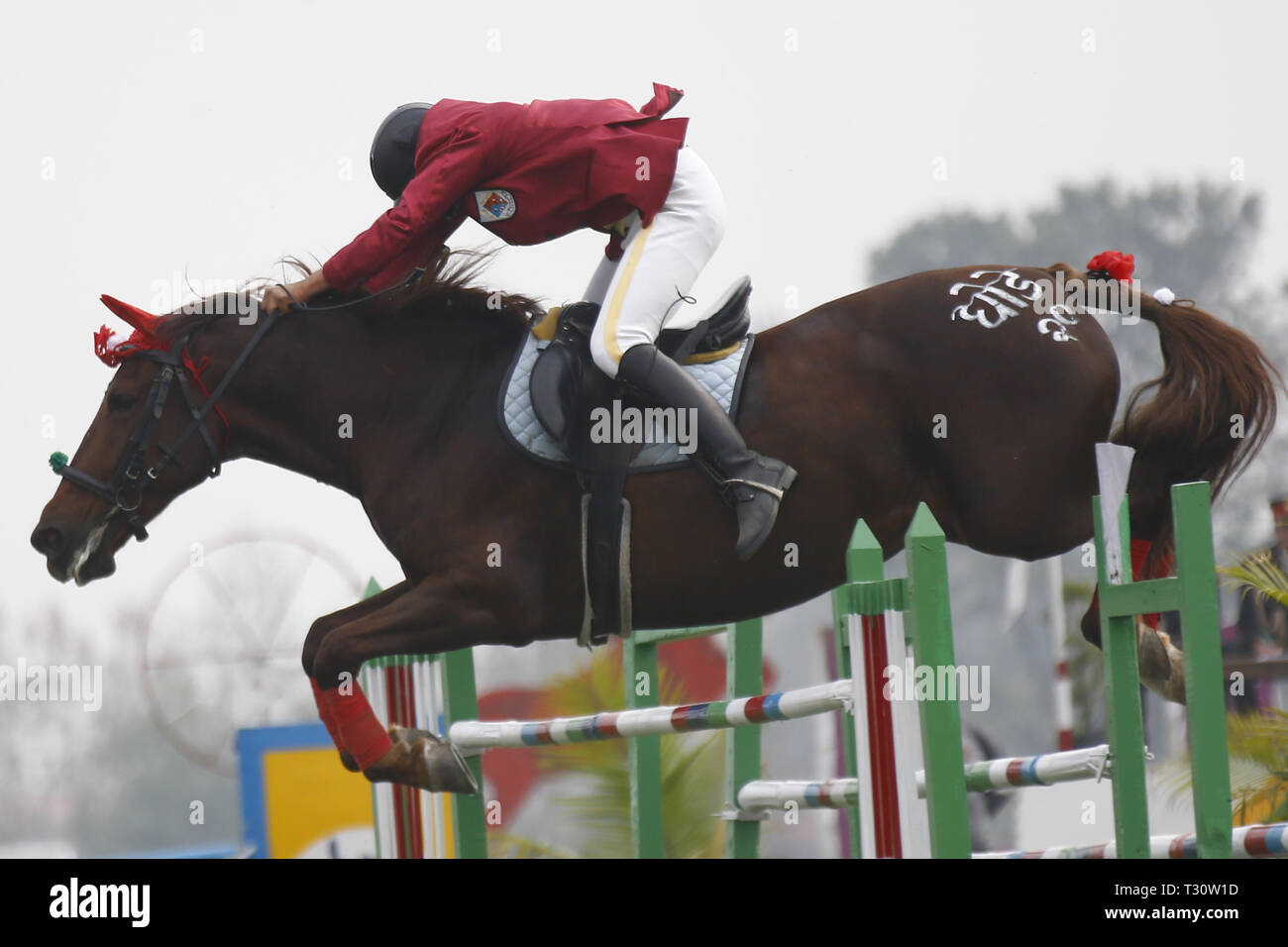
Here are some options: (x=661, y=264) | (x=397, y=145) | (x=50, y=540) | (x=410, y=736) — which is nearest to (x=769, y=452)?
(x=661, y=264)

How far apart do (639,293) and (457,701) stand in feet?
5.11

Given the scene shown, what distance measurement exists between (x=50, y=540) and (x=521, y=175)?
1569 mm

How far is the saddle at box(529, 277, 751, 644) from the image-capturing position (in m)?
3.85

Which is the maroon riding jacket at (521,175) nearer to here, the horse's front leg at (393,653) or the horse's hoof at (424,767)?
the horse's front leg at (393,653)

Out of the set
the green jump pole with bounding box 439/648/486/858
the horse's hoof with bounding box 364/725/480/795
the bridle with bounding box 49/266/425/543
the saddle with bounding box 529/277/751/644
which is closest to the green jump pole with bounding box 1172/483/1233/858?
the saddle with bounding box 529/277/751/644

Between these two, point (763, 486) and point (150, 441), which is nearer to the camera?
point (763, 486)

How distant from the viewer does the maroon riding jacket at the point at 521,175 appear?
3.84 metres

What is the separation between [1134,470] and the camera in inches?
157

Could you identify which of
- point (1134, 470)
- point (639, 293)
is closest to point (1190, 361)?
point (1134, 470)

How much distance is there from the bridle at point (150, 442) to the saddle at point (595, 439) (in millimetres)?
784

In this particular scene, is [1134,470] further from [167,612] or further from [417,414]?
[167,612]

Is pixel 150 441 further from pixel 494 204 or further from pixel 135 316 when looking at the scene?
pixel 494 204

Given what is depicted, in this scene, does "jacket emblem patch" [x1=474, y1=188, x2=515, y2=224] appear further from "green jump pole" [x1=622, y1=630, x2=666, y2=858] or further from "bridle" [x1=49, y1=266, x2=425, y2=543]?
"green jump pole" [x1=622, y1=630, x2=666, y2=858]

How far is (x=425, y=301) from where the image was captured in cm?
419
